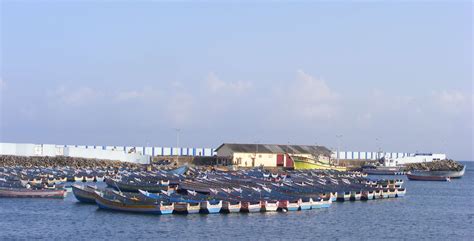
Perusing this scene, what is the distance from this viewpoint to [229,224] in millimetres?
51250

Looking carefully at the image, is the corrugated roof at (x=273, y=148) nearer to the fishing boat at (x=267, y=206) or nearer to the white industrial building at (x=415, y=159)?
the white industrial building at (x=415, y=159)

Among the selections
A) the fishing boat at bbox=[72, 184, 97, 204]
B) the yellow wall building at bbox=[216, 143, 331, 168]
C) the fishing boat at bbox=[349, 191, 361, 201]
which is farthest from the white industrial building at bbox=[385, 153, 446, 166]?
the fishing boat at bbox=[72, 184, 97, 204]

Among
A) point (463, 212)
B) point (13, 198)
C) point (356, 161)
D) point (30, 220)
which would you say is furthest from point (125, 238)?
point (356, 161)

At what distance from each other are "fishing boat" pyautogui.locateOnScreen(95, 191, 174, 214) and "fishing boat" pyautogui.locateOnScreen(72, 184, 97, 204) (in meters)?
3.78

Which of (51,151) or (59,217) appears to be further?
(51,151)

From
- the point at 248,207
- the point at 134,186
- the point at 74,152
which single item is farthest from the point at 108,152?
the point at 248,207

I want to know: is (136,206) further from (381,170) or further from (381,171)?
(381,170)

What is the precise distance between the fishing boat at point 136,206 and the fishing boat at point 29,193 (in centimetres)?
A: 1004

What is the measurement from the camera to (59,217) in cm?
5375

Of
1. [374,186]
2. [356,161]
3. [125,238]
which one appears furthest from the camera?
[356,161]

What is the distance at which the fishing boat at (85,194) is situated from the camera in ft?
201

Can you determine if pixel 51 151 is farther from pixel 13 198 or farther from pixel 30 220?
pixel 30 220

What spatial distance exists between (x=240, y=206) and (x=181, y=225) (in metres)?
7.70

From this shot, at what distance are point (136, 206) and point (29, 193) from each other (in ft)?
48.5
